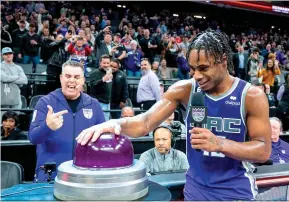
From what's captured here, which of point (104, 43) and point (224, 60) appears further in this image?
point (104, 43)

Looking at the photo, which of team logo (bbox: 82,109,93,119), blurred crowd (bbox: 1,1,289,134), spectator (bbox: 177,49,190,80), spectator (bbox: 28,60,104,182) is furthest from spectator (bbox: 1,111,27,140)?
spectator (bbox: 177,49,190,80)

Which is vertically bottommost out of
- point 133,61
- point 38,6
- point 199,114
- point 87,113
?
point 87,113

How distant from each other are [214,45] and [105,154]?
71 cm

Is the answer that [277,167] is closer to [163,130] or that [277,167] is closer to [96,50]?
[163,130]

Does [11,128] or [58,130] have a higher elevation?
[58,130]

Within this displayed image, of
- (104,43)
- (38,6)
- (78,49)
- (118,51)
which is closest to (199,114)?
(78,49)

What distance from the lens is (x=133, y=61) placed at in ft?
30.7

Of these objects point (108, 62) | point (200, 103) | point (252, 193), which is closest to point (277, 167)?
point (252, 193)

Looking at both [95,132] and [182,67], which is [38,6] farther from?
[95,132]

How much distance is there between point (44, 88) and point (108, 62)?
191cm

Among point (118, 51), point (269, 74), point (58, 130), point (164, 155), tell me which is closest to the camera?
point (58, 130)

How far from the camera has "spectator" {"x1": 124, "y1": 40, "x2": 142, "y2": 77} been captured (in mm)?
9305

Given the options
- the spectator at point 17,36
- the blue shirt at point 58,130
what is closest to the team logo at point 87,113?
the blue shirt at point 58,130

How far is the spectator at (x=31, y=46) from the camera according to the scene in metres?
8.34
